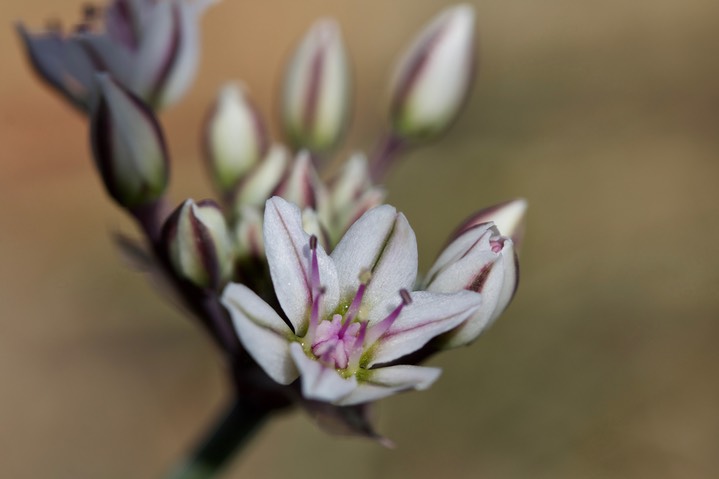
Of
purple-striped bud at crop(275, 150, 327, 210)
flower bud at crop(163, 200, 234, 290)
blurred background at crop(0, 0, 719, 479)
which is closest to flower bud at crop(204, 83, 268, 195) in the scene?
purple-striped bud at crop(275, 150, 327, 210)

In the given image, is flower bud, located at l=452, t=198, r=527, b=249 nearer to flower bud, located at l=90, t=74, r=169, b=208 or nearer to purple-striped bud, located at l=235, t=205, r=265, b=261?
purple-striped bud, located at l=235, t=205, r=265, b=261

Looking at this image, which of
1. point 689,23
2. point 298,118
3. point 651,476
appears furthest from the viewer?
point 689,23

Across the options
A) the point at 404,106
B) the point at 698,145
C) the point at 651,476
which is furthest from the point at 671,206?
the point at 404,106

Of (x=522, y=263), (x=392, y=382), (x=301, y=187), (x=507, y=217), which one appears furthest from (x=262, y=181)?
(x=522, y=263)

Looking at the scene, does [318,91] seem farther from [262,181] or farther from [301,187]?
[301,187]

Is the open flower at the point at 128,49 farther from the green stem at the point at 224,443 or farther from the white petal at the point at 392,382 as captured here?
the white petal at the point at 392,382

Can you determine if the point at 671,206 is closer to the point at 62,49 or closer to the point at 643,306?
the point at 643,306
